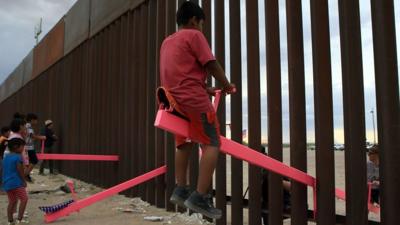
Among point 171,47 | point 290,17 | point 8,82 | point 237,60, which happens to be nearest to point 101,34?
point 237,60

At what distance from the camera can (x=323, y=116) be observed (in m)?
4.51

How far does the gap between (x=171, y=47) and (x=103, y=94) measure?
21.9ft

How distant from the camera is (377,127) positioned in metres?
4.09

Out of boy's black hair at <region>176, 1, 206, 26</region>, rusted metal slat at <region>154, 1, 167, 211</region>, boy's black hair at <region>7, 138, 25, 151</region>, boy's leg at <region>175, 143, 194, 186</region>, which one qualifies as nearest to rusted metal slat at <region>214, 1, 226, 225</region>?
rusted metal slat at <region>154, 1, 167, 211</region>

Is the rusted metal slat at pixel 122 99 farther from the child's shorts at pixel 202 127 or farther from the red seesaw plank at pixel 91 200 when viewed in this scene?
the child's shorts at pixel 202 127

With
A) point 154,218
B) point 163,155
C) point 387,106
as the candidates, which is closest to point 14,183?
point 154,218

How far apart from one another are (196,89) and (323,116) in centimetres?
170

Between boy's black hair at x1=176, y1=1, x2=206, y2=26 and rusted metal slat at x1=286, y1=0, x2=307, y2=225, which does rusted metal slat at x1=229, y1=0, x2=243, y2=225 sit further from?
boy's black hair at x1=176, y1=1, x2=206, y2=26

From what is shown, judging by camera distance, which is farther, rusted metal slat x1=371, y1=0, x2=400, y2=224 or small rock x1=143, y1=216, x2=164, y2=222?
small rock x1=143, y1=216, x2=164, y2=222

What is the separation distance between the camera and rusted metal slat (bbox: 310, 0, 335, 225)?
4.47 metres

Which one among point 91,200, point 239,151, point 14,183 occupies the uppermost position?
point 239,151

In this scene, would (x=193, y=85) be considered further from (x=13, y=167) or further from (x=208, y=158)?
(x=13, y=167)

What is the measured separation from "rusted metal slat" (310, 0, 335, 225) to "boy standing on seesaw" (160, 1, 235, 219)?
1434 millimetres

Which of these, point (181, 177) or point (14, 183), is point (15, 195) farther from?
point (181, 177)
